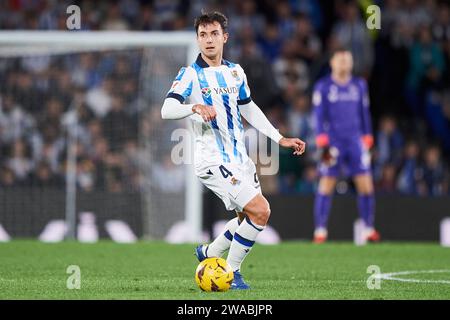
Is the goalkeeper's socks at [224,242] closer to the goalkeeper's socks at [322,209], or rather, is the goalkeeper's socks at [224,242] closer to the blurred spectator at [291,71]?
the goalkeeper's socks at [322,209]

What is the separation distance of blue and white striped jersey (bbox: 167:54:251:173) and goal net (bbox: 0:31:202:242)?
6205mm

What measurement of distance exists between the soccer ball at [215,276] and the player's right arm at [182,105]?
106 cm

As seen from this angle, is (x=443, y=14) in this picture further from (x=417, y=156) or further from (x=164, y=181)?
(x=164, y=181)

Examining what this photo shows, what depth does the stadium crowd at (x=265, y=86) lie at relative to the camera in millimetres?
15305

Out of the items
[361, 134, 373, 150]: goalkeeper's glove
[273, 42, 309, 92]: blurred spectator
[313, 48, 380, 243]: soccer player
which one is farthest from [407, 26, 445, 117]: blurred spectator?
[361, 134, 373, 150]: goalkeeper's glove

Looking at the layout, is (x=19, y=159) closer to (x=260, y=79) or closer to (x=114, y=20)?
(x=114, y=20)

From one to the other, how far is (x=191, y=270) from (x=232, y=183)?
76.1 inches

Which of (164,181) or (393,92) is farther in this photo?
(393,92)

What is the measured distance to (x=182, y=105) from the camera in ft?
24.2

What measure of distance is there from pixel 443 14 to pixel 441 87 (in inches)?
62.5

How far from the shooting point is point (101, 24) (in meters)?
18.0
